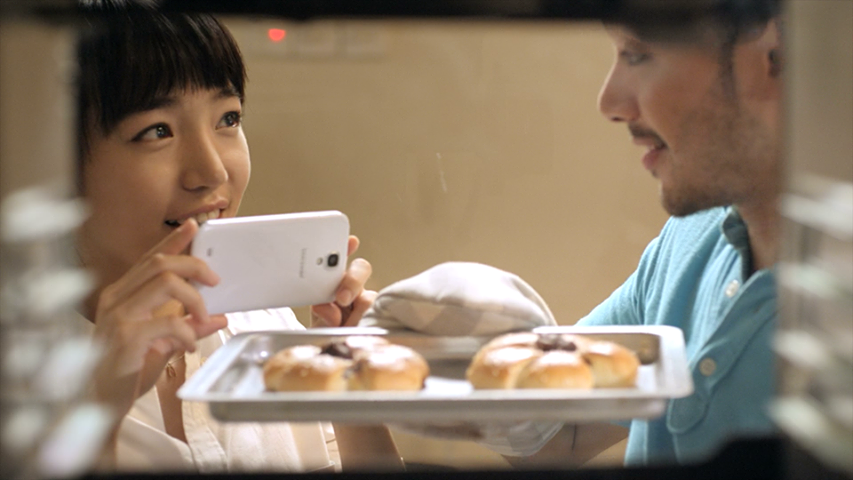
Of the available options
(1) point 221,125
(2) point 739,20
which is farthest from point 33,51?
(2) point 739,20

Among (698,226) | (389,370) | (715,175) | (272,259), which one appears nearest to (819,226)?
(715,175)

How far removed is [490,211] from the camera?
0.64 metres

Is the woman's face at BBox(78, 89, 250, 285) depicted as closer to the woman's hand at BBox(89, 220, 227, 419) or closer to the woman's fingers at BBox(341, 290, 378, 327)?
the woman's hand at BBox(89, 220, 227, 419)

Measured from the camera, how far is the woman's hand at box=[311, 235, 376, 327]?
71 cm

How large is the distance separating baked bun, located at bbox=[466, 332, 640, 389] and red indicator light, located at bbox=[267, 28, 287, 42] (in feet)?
0.95

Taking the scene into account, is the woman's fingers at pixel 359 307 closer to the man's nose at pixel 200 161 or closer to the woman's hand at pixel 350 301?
the woman's hand at pixel 350 301

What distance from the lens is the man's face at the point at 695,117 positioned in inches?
23.7

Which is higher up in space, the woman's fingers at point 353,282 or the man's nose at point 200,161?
the man's nose at point 200,161

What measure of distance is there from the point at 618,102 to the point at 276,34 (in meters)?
0.25

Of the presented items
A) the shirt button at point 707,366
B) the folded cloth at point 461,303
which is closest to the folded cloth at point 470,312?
the folded cloth at point 461,303

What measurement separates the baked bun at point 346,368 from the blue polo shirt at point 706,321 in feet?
0.53

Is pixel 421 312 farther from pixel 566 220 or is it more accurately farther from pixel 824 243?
pixel 824 243

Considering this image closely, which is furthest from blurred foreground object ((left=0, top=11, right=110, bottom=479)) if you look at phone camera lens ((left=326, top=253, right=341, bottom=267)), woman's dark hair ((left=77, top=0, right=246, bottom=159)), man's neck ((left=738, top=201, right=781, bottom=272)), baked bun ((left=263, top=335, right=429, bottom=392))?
man's neck ((left=738, top=201, right=781, bottom=272))

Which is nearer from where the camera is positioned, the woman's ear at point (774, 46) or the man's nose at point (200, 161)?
the woman's ear at point (774, 46)
